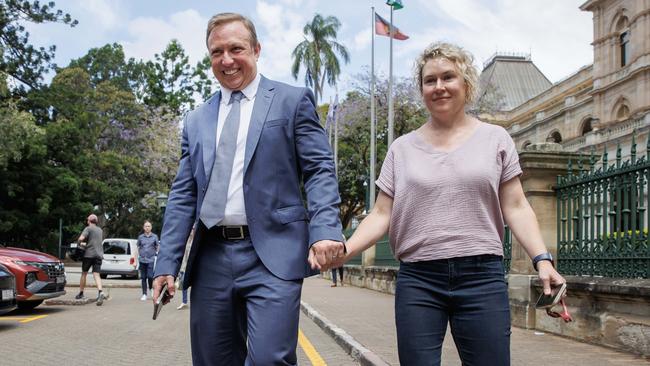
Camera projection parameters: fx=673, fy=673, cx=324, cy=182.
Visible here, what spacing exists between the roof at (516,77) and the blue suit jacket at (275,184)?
64450mm

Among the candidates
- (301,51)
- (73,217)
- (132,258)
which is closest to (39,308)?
(132,258)

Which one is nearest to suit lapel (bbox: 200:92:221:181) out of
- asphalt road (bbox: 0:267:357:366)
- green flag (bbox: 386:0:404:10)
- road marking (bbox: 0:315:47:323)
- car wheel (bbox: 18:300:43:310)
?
asphalt road (bbox: 0:267:357:366)

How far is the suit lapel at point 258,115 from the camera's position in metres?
3.01

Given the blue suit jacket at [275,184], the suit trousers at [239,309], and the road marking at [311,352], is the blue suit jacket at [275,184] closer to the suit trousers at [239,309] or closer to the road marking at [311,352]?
the suit trousers at [239,309]

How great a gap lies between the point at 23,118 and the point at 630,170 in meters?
19.6

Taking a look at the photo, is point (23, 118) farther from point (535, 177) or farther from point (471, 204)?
point (471, 204)

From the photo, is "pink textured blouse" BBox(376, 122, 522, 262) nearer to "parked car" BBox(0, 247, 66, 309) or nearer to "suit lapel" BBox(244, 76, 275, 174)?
"suit lapel" BBox(244, 76, 275, 174)

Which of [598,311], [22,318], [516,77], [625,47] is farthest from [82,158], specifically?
[516,77]

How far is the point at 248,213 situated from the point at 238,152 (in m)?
0.31

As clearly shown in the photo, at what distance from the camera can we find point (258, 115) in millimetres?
3100

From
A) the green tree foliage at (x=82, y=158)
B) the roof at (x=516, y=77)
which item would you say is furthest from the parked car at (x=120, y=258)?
the roof at (x=516, y=77)

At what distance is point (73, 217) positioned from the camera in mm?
31250

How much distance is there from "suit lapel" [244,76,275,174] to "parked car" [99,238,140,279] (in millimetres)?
24644

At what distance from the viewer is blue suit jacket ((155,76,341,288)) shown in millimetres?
2924
